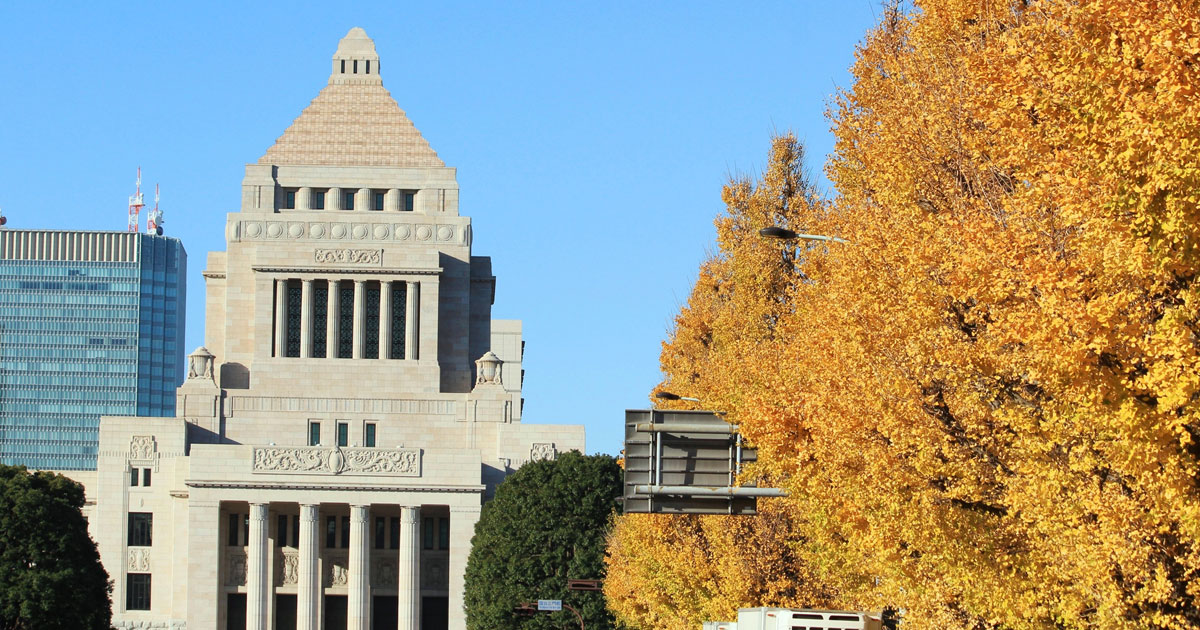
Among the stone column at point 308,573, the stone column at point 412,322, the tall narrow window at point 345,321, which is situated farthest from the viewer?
the tall narrow window at point 345,321

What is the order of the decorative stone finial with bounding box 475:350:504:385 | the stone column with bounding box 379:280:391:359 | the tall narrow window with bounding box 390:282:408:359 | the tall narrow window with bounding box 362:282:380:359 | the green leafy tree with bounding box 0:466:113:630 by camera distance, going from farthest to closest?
1. the tall narrow window with bounding box 390:282:408:359
2. the tall narrow window with bounding box 362:282:380:359
3. the stone column with bounding box 379:280:391:359
4. the decorative stone finial with bounding box 475:350:504:385
5. the green leafy tree with bounding box 0:466:113:630

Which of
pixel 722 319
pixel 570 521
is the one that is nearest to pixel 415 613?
pixel 570 521

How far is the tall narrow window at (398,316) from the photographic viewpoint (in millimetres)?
121000

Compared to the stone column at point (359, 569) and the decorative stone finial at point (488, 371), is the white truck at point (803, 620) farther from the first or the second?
the decorative stone finial at point (488, 371)

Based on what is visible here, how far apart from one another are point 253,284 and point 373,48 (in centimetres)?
2175

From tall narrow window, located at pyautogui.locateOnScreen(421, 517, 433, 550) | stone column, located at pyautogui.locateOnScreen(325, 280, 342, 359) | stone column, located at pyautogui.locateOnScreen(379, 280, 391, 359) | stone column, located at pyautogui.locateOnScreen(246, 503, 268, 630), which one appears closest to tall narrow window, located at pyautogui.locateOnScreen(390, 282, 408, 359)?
stone column, located at pyautogui.locateOnScreen(379, 280, 391, 359)

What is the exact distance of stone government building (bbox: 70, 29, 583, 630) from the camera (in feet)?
352

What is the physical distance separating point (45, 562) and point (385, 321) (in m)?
36.3

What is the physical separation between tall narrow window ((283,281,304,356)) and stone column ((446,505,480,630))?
767 inches

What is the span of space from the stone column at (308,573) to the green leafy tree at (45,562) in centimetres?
1669

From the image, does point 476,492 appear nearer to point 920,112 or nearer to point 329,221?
point 329,221

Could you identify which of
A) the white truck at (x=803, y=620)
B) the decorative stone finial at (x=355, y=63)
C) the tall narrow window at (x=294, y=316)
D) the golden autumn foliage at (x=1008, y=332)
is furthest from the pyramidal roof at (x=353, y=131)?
the white truck at (x=803, y=620)

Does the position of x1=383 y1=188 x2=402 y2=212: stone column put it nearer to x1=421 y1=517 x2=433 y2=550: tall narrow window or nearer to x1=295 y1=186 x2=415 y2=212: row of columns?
x1=295 y1=186 x2=415 y2=212: row of columns

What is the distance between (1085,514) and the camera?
23578 millimetres
